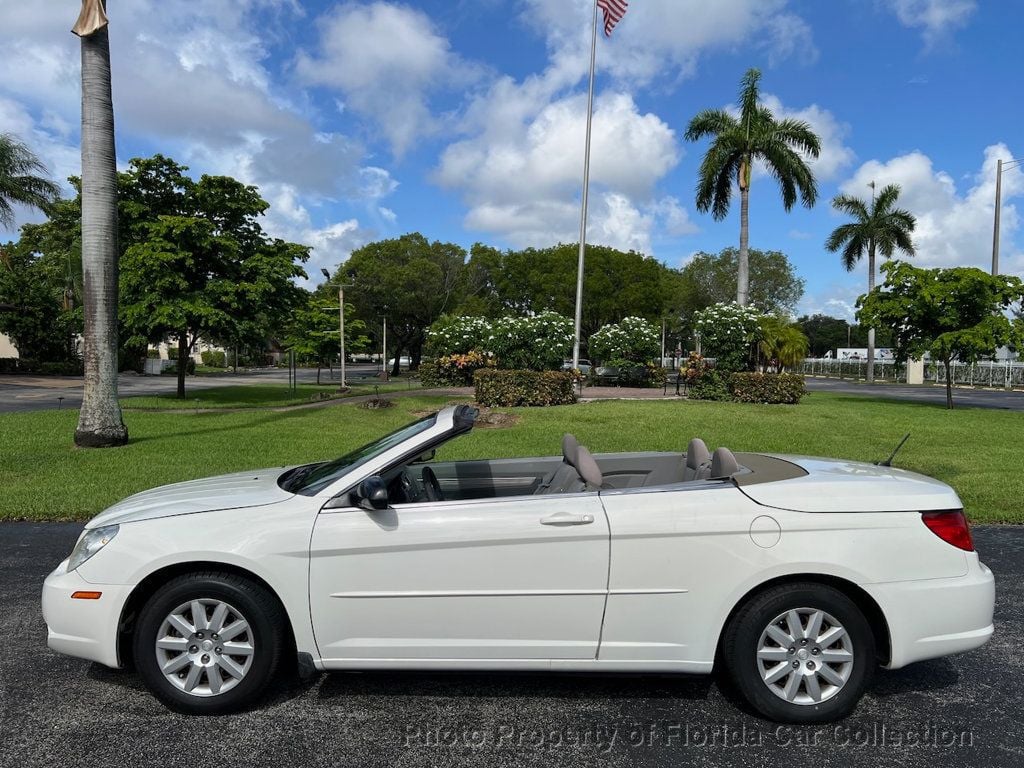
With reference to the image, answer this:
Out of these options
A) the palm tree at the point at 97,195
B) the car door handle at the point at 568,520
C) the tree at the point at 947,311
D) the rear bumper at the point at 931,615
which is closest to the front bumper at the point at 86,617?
the car door handle at the point at 568,520

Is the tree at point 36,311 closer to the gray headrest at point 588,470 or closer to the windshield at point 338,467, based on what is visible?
the windshield at point 338,467

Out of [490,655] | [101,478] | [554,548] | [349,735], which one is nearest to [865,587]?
[554,548]

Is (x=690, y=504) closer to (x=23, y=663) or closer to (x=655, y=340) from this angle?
(x=23, y=663)

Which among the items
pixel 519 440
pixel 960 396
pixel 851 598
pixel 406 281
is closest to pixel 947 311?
pixel 960 396

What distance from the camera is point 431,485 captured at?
13.0ft

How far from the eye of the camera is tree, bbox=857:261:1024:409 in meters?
19.1

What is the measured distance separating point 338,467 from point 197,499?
68 centimetres

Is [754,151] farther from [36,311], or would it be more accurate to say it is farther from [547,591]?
[36,311]

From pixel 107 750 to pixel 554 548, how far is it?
200 cm

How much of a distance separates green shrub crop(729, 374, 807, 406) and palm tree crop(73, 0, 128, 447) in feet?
52.1

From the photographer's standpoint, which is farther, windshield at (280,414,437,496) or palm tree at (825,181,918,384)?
palm tree at (825,181,918,384)

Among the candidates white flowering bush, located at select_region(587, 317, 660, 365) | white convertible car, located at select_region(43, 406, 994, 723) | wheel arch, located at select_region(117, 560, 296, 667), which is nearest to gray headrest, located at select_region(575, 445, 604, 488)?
white convertible car, located at select_region(43, 406, 994, 723)

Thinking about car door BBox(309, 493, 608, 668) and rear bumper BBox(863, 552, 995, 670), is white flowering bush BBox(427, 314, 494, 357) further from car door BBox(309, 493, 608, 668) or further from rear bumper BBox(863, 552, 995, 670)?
rear bumper BBox(863, 552, 995, 670)

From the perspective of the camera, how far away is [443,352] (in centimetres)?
3309
